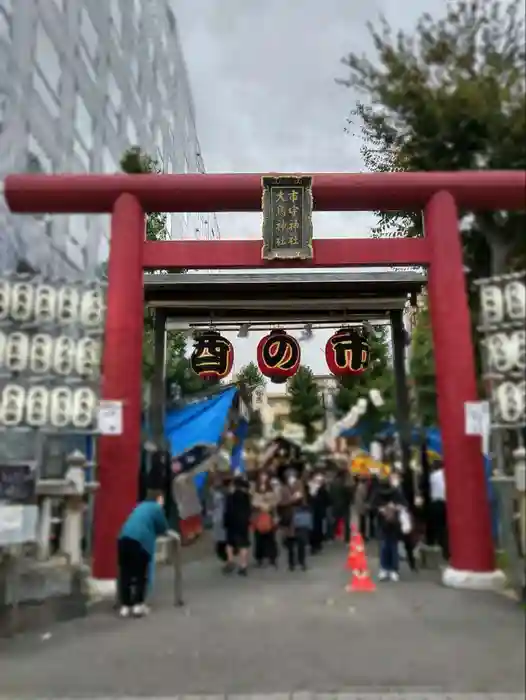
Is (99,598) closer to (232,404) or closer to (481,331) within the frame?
(232,404)

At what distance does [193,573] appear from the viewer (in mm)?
5617

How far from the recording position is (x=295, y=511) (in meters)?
6.13

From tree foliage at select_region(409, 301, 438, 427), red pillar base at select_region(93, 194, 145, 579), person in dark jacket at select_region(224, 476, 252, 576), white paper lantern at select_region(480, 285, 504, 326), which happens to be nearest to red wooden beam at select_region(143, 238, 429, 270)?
red pillar base at select_region(93, 194, 145, 579)

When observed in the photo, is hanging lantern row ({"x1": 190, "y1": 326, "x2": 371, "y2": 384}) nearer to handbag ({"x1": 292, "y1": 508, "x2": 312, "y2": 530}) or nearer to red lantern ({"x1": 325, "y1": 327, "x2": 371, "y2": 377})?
red lantern ({"x1": 325, "y1": 327, "x2": 371, "y2": 377})

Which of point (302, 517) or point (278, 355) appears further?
point (278, 355)

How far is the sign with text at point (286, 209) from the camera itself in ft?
21.4

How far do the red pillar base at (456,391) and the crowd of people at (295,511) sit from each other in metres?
0.37

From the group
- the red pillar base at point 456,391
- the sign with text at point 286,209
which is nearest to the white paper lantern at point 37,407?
the sign with text at point 286,209

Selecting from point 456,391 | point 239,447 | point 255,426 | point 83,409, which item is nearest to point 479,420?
point 456,391

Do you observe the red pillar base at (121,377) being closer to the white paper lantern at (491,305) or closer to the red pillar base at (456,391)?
the red pillar base at (456,391)

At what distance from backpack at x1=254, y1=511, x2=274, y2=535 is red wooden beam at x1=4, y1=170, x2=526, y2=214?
3.10 metres

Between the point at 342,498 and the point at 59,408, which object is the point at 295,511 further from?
the point at 59,408

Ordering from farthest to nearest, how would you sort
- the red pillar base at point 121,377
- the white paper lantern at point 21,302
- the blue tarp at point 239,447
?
the blue tarp at point 239,447
the red pillar base at point 121,377
the white paper lantern at point 21,302

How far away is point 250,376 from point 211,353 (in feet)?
1.90
